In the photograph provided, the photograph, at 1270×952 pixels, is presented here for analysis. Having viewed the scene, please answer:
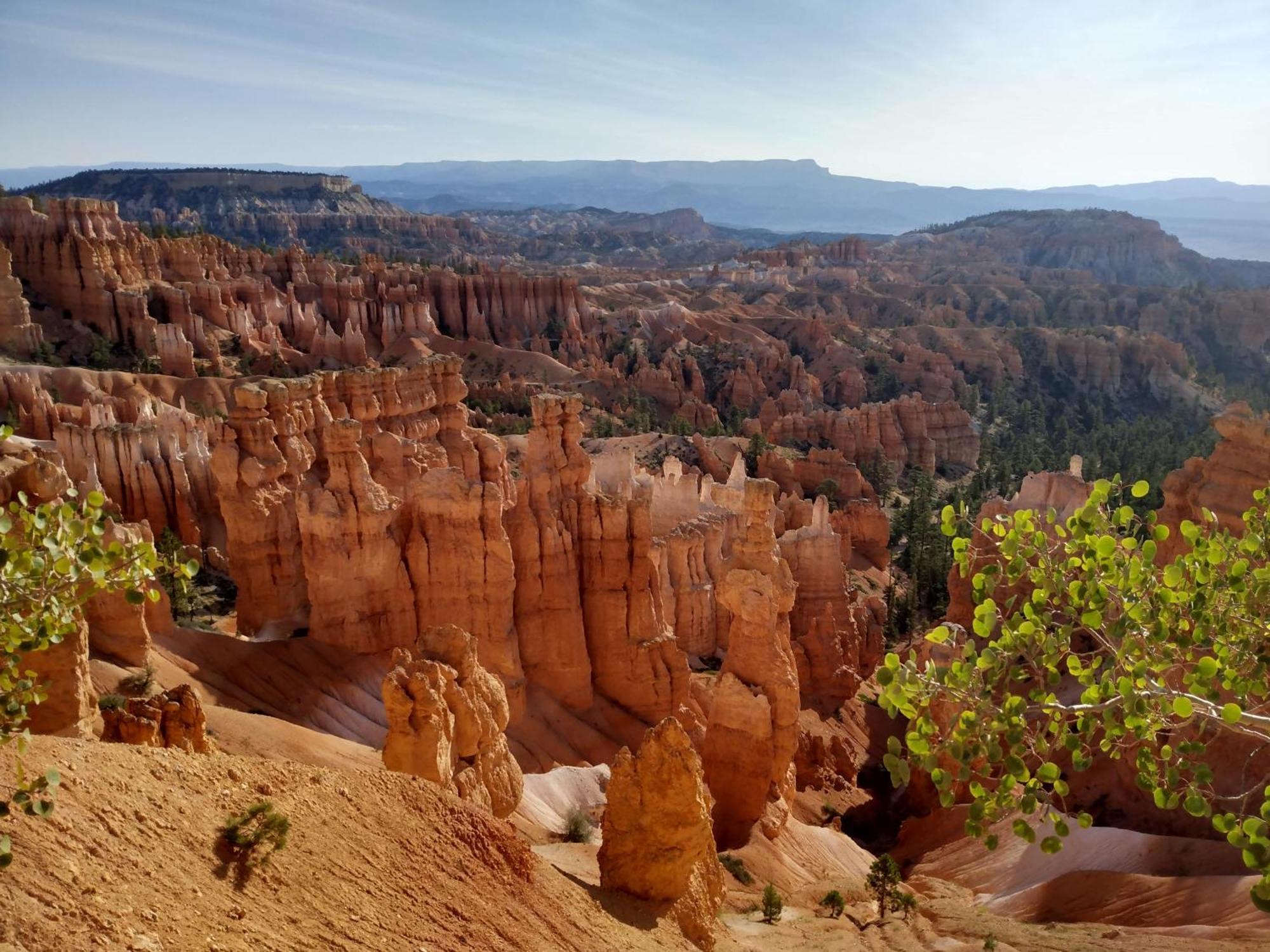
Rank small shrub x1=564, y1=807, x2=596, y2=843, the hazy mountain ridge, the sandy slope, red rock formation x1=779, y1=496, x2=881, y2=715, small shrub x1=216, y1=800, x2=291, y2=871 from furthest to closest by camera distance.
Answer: the hazy mountain ridge → red rock formation x1=779, y1=496, x2=881, y2=715 → small shrub x1=564, y1=807, x2=596, y2=843 → small shrub x1=216, y1=800, x2=291, y2=871 → the sandy slope

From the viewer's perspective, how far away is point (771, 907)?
13992 mm

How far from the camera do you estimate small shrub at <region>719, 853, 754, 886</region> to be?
1570cm

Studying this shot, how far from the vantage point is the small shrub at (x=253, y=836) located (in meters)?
7.32

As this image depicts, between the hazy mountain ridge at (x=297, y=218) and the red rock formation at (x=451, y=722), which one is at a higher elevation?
the hazy mountain ridge at (x=297, y=218)

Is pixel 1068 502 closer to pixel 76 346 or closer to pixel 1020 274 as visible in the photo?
pixel 76 346

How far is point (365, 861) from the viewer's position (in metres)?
8.30

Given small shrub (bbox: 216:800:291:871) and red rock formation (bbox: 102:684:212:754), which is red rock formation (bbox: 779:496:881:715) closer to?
red rock formation (bbox: 102:684:212:754)

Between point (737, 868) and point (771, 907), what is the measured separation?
195cm

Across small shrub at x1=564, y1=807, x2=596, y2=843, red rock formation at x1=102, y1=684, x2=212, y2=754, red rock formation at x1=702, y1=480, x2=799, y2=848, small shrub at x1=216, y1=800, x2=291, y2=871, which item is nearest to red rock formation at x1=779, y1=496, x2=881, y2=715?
red rock formation at x1=702, y1=480, x2=799, y2=848

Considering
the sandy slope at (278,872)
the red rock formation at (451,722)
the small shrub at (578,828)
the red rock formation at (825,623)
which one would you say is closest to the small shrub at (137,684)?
the red rock formation at (451,722)

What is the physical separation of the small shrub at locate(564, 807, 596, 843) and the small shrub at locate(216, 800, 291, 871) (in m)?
6.97

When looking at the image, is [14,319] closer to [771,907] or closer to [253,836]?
[771,907]

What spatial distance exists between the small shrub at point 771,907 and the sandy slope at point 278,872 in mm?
3879

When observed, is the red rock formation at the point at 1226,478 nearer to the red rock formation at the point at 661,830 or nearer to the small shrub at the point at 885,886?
the small shrub at the point at 885,886
